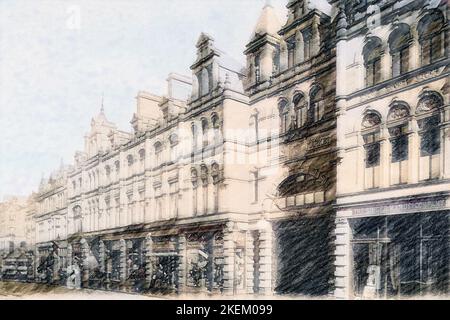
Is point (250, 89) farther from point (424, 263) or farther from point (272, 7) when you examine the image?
point (424, 263)

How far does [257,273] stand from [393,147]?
3852 mm

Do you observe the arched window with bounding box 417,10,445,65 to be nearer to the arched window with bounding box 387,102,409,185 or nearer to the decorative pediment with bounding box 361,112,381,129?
the arched window with bounding box 387,102,409,185

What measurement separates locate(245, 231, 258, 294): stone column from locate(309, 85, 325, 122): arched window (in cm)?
299

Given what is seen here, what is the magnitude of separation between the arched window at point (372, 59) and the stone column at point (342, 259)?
270cm

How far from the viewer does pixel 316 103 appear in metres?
8.43

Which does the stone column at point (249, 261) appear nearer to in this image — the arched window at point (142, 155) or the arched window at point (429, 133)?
the arched window at point (429, 133)

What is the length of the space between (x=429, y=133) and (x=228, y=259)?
16.0 feet

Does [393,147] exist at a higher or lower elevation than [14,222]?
higher

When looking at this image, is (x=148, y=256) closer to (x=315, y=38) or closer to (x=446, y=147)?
(x=315, y=38)

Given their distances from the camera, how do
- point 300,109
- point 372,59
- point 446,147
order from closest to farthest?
point 446,147, point 372,59, point 300,109

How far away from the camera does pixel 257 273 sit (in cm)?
871

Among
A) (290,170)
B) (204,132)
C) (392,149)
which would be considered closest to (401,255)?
(392,149)

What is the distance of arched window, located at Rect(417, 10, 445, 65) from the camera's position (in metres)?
6.96
